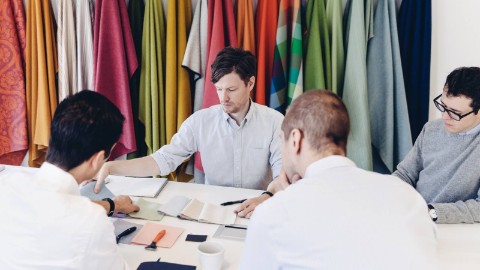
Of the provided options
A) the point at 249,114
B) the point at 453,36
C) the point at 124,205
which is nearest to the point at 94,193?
the point at 124,205

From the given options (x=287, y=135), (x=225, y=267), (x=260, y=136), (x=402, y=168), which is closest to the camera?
(x=287, y=135)

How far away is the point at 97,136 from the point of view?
115cm

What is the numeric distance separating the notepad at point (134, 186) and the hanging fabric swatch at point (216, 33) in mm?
749

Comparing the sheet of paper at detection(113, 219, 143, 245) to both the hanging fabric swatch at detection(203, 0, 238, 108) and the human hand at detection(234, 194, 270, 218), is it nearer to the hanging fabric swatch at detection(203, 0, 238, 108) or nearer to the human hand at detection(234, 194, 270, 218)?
the human hand at detection(234, 194, 270, 218)

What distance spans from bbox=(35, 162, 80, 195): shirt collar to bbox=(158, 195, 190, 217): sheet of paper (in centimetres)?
58

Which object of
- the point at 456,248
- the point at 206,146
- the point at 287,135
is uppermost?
the point at 287,135

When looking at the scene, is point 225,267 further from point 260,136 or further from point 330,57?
point 330,57

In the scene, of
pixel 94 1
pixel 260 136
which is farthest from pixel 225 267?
Result: pixel 94 1

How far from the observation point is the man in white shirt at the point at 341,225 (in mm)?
896

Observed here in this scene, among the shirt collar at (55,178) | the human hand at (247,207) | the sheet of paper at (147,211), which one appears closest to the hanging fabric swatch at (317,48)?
the human hand at (247,207)

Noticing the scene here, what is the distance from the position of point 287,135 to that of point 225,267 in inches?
18.3

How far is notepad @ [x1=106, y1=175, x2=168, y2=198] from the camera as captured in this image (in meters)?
1.87

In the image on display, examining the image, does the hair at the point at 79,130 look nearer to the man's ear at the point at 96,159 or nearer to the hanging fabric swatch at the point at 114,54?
the man's ear at the point at 96,159

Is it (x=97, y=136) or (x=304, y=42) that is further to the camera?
(x=304, y=42)
